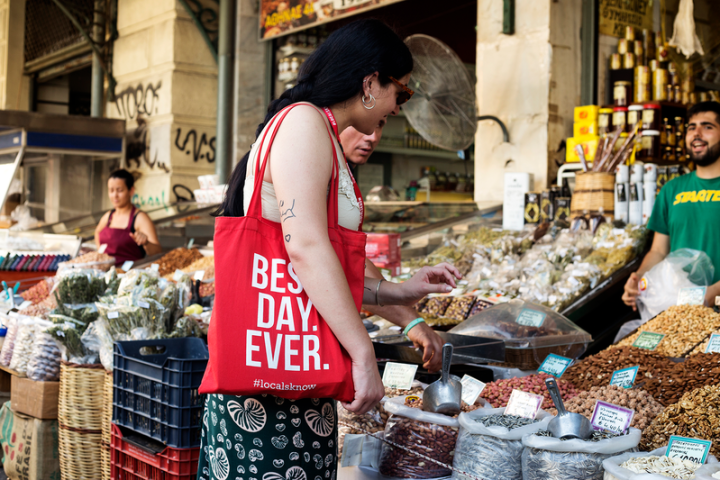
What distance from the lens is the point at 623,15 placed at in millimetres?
5164

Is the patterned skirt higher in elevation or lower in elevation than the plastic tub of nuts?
lower

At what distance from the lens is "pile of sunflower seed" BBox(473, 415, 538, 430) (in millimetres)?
1620

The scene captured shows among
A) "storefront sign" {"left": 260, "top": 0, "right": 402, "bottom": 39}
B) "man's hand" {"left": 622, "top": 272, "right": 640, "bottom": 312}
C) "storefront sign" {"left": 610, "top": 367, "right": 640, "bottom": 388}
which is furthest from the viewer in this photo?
"storefront sign" {"left": 260, "top": 0, "right": 402, "bottom": 39}

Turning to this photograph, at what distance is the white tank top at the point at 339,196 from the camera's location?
133 centimetres

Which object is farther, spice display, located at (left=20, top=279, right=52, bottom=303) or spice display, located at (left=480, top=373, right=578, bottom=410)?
spice display, located at (left=20, top=279, right=52, bottom=303)

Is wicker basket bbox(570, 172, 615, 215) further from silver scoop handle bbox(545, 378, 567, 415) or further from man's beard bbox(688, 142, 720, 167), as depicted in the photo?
silver scoop handle bbox(545, 378, 567, 415)

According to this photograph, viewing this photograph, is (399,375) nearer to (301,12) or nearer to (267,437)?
(267,437)

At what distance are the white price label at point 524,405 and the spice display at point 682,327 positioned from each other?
→ 3.08 feet

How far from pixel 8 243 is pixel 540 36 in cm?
484

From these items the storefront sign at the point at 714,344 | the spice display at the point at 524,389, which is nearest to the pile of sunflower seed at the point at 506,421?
the spice display at the point at 524,389

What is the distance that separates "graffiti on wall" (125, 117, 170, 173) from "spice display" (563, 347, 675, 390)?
22.6ft

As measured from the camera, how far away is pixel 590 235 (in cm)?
391

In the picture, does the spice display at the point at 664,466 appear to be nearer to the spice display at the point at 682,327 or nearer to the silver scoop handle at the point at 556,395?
the silver scoop handle at the point at 556,395

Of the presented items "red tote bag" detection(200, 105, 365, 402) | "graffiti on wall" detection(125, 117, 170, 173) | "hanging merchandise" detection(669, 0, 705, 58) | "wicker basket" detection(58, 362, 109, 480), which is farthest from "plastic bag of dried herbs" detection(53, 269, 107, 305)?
"graffiti on wall" detection(125, 117, 170, 173)
